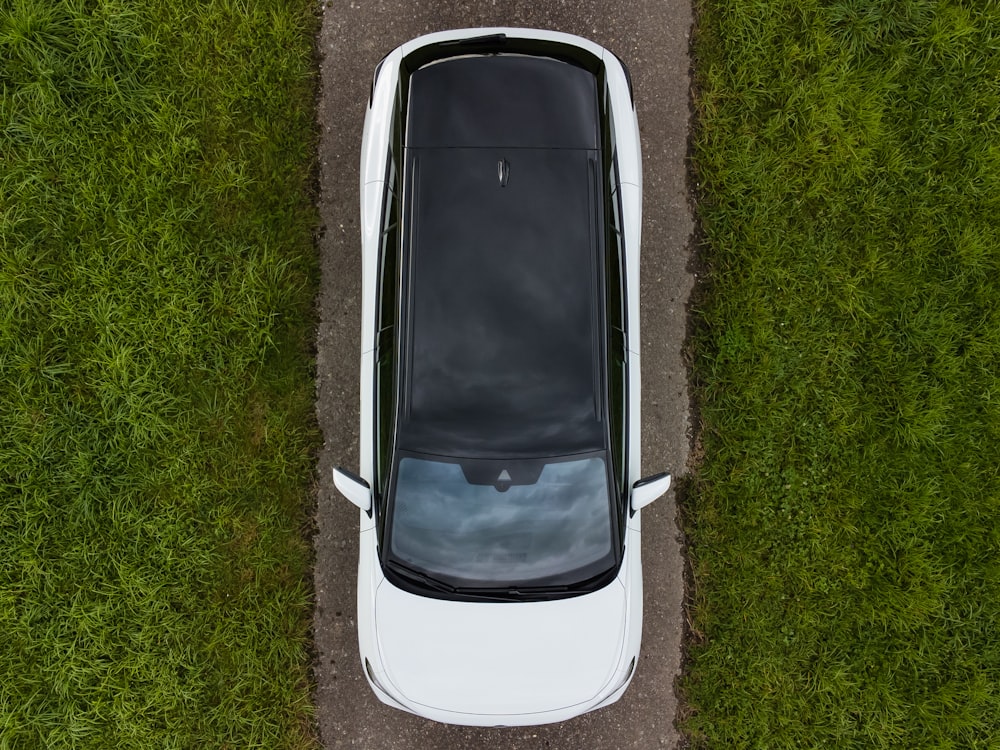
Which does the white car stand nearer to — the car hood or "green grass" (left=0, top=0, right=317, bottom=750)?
the car hood

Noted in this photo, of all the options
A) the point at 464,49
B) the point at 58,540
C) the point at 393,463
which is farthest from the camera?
the point at 58,540

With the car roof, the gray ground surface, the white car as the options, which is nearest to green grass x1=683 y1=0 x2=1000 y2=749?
the gray ground surface

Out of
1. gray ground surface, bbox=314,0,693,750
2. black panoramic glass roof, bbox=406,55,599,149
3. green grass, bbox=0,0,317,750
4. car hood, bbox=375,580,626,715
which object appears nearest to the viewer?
black panoramic glass roof, bbox=406,55,599,149

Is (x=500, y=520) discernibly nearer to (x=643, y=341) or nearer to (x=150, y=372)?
(x=643, y=341)

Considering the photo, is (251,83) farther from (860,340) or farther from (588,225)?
(860,340)

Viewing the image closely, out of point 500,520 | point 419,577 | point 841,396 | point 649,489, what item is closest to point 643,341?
point 649,489

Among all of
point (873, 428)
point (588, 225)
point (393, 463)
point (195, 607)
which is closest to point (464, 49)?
point (588, 225)
